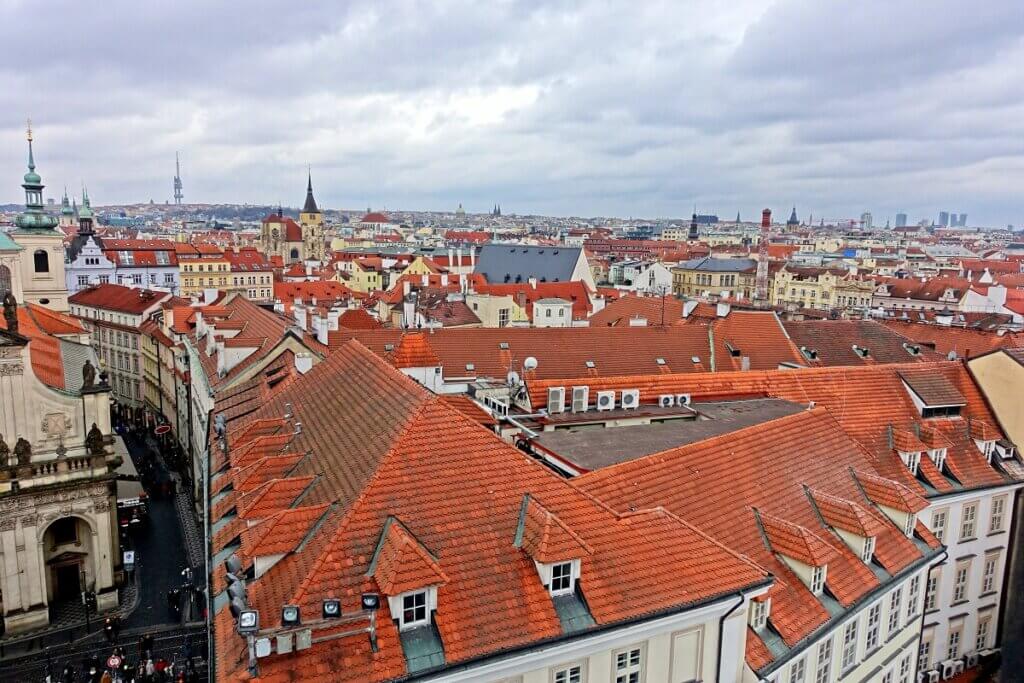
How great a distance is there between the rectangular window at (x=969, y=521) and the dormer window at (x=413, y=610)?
26.4 m

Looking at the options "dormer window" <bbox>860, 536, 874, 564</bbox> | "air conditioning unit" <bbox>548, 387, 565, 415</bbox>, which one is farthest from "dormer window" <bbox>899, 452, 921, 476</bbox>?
"air conditioning unit" <bbox>548, 387, 565, 415</bbox>

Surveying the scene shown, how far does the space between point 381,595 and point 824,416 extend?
64.0ft

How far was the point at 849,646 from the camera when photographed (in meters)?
20.9

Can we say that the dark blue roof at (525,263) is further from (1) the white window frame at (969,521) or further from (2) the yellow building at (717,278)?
(1) the white window frame at (969,521)

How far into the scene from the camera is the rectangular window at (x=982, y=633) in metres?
32.8

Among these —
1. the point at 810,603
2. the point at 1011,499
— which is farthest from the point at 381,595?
the point at 1011,499

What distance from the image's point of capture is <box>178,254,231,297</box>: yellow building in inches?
4614

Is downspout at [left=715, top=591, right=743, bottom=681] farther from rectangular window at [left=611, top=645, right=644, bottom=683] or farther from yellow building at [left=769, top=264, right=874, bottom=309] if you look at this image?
yellow building at [left=769, top=264, right=874, bottom=309]

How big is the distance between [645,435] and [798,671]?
9907 mm

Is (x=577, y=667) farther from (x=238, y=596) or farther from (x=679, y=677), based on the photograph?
(x=238, y=596)

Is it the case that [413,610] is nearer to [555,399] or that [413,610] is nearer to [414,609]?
[414,609]

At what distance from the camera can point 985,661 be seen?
3312 centimetres

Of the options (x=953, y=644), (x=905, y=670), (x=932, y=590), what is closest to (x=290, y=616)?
(x=905, y=670)

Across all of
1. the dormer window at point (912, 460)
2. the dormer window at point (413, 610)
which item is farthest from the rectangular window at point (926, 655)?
the dormer window at point (413, 610)
